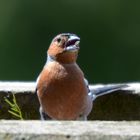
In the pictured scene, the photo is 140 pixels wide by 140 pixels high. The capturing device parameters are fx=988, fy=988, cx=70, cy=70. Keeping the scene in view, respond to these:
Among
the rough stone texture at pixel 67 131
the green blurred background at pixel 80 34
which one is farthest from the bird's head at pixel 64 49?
the green blurred background at pixel 80 34

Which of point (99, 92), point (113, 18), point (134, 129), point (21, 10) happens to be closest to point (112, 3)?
point (113, 18)

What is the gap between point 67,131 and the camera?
11.1 feet

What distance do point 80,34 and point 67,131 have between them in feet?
47.2

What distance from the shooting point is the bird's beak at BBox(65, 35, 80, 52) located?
5176 millimetres

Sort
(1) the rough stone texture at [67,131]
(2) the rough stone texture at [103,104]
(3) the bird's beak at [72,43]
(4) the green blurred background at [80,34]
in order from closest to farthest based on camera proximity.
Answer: (1) the rough stone texture at [67,131]
(2) the rough stone texture at [103,104]
(3) the bird's beak at [72,43]
(4) the green blurred background at [80,34]

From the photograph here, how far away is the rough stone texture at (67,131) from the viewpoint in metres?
3.34

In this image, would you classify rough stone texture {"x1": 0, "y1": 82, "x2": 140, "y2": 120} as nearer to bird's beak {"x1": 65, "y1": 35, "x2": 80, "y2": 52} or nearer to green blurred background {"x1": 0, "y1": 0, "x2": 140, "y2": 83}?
bird's beak {"x1": 65, "y1": 35, "x2": 80, "y2": 52}

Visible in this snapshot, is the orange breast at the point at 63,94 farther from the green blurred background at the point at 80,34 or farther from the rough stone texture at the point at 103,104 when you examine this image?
the green blurred background at the point at 80,34

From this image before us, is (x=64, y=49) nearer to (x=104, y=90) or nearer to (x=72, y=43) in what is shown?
(x=72, y=43)

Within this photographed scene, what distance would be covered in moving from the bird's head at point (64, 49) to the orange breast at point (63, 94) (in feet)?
0.40

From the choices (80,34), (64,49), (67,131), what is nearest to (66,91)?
(64,49)

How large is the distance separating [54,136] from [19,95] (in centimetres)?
176

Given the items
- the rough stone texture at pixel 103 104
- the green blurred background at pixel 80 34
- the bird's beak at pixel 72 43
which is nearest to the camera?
the rough stone texture at pixel 103 104

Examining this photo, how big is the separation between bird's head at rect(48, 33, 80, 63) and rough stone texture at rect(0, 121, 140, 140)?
1756 millimetres
